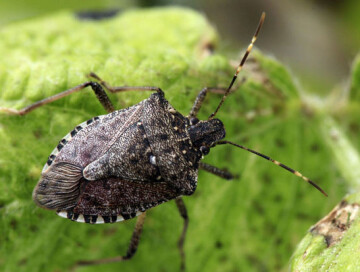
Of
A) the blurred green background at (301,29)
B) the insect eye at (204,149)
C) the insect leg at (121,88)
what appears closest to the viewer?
the insect leg at (121,88)

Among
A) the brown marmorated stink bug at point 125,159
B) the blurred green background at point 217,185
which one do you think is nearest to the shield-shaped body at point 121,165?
the brown marmorated stink bug at point 125,159

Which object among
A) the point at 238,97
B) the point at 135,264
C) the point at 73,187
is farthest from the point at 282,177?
the point at 73,187

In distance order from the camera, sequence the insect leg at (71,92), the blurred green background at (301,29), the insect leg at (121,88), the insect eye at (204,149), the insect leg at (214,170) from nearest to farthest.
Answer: the insect leg at (71,92) < the insect leg at (121,88) < the insect eye at (204,149) < the insect leg at (214,170) < the blurred green background at (301,29)

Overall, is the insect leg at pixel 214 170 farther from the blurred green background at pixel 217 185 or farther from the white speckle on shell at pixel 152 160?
the white speckle on shell at pixel 152 160

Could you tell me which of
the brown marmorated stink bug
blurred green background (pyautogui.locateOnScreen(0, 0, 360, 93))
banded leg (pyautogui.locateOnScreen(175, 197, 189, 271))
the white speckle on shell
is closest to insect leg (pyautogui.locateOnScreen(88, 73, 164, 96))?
the brown marmorated stink bug

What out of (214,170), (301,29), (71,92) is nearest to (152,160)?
(214,170)

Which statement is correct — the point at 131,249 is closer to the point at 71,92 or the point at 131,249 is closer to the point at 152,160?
the point at 152,160

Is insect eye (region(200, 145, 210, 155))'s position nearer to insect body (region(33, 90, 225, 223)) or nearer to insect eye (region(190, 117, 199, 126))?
insect body (region(33, 90, 225, 223))
